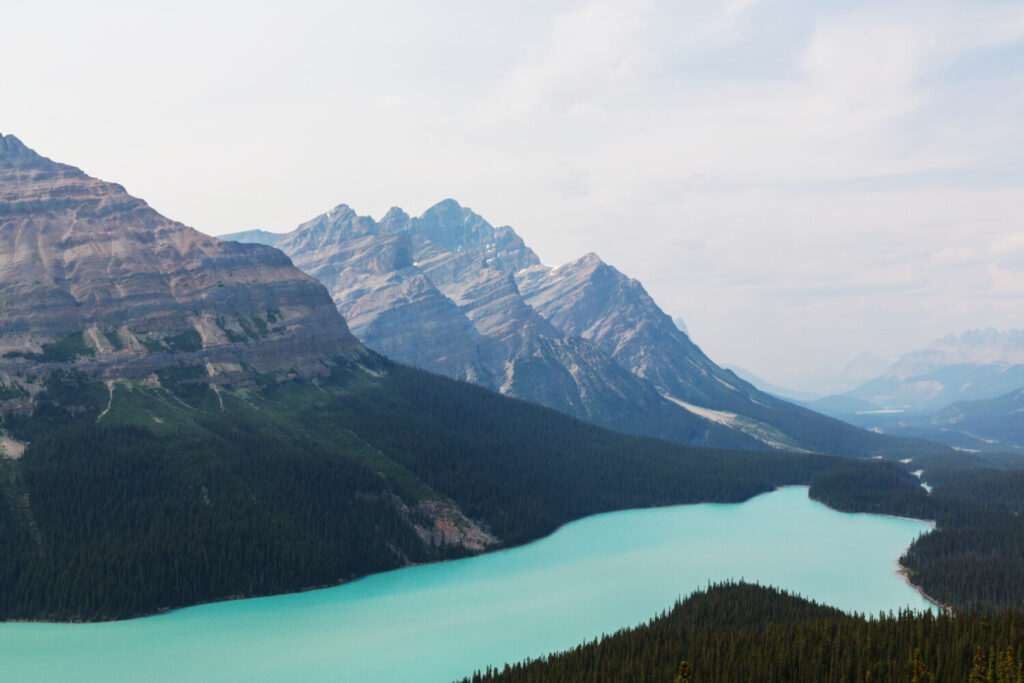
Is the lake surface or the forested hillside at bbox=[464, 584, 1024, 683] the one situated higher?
the forested hillside at bbox=[464, 584, 1024, 683]

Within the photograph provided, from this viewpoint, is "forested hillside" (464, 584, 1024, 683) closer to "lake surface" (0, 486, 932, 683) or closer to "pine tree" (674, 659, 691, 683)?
"pine tree" (674, 659, 691, 683)

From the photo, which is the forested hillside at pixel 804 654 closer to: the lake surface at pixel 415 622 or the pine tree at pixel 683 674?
the pine tree at pixel 683 674

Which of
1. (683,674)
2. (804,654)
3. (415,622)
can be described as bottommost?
(415,622)

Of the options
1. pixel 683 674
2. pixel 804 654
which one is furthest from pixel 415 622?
pixel 804 654

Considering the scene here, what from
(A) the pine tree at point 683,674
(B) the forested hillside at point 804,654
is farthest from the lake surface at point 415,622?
(A) the pine tree at point 683,674

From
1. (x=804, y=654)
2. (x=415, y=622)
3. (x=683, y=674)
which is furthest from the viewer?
(x=415, y=622)

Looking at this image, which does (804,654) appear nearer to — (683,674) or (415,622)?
(683,674)

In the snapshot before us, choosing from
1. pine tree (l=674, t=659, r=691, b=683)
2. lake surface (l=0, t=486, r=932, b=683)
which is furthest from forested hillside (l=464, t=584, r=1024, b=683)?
lake surface (l=0, t=486, r=932, b=683)

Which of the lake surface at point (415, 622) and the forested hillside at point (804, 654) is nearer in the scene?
the forested hillside at point (804, 654)

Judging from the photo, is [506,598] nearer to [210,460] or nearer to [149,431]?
[210,460]
